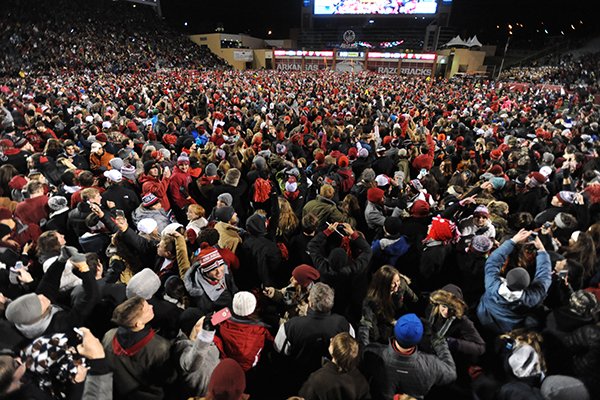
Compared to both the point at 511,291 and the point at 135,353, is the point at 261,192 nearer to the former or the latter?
the point at 135,353

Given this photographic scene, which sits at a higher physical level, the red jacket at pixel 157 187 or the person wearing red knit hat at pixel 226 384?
the person wearing red knit hat at pixel 226 384

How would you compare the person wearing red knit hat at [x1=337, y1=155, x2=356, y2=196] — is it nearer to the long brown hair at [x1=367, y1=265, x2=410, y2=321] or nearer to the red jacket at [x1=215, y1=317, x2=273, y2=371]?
the long brown hair at [x1=367, y1=265, x2=410, y2=321]

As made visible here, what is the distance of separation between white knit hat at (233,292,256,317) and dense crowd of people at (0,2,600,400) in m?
0.02

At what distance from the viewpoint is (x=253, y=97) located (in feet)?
51.6

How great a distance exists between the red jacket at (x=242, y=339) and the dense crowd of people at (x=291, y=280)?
0.01 m

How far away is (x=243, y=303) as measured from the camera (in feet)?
8.68

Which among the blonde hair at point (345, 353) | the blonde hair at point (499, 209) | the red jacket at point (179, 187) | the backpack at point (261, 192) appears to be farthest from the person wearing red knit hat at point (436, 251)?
the red jacket at point (179, 187)

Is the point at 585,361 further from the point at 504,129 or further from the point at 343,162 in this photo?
the point at 504,129

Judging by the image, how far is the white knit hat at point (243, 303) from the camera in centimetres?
265

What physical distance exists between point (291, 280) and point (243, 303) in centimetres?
99

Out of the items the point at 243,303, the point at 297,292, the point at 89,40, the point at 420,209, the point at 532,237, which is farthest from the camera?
the point at 89,40

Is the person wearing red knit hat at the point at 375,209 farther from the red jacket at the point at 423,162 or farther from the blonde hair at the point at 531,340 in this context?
the red jacket at the point at 423,162

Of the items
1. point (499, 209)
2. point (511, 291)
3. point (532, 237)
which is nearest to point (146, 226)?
point (511, 291)

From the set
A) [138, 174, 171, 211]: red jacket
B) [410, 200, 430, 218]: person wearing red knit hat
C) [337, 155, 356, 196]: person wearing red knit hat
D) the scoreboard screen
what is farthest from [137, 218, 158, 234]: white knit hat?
the scoreboard screen
